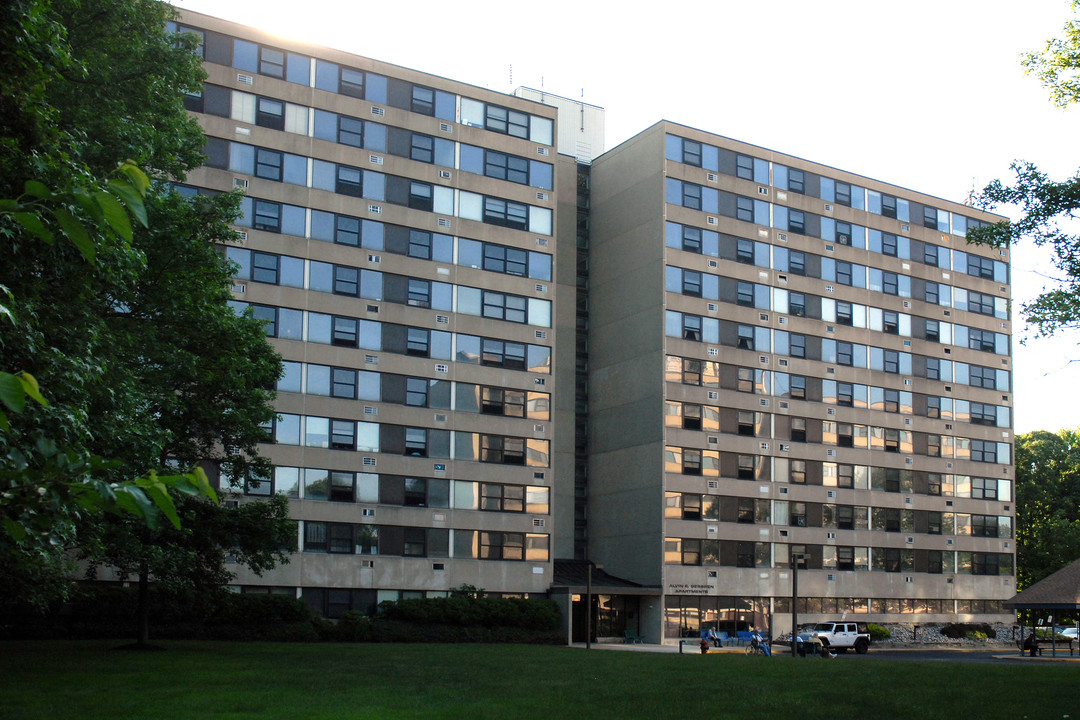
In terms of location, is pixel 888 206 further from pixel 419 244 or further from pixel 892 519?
pixel 419 244

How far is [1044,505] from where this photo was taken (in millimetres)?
96688

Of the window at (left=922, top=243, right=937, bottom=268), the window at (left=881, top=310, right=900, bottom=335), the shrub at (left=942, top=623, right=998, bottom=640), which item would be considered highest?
the window at (left=922, top=243, right=937, bottom=268)

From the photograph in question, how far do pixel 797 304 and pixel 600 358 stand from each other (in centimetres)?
1504

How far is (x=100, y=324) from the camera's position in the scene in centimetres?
1983

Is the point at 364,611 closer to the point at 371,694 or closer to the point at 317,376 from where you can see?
the point at 317,376

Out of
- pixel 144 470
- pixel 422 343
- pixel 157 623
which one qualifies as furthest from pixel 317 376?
pixel 144 470

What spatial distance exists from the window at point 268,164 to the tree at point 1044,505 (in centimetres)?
7084

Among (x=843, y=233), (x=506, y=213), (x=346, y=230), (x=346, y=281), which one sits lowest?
(x=346, y=281)

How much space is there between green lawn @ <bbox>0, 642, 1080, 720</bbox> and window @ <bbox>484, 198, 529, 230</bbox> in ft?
111

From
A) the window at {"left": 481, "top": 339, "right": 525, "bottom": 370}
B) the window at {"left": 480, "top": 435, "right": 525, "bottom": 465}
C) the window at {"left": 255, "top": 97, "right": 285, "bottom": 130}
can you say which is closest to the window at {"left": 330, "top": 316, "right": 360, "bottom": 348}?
the window at {"left": 481, "top": 339, "right": 525, "bottom": 370}

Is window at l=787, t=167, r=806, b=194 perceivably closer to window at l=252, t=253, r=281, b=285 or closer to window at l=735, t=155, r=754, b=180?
window at l=735, t=155, r=754, b=180

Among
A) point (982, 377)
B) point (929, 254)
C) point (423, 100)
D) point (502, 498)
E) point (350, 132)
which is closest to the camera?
point (350, 132)

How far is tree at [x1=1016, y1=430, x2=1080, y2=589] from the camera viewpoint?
89.0 metres

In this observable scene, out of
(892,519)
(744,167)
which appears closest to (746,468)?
(892,519)
